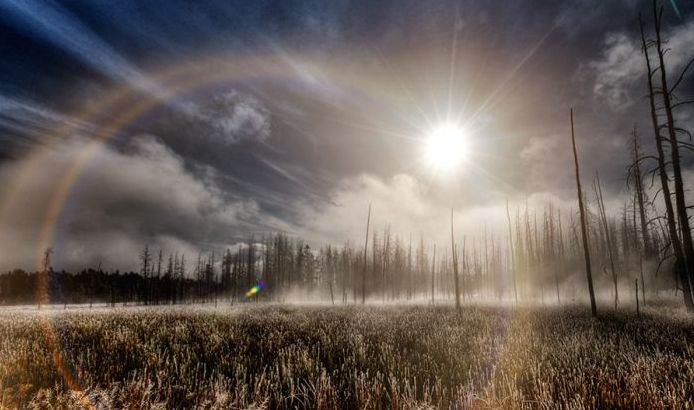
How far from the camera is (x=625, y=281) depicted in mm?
42156

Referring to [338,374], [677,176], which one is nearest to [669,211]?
[677,176]

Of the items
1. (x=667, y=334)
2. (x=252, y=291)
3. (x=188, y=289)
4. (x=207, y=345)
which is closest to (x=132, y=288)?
(x=188, y=289)

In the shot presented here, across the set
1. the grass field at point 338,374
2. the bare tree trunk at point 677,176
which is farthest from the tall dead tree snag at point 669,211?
the grass field at point 338,374

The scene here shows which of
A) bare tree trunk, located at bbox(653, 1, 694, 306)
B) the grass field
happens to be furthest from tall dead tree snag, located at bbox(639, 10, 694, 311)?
the grass field

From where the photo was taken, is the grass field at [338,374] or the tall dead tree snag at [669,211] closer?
the grass field at [338,374]

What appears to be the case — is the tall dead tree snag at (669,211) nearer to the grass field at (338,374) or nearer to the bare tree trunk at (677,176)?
the bare tree trunk at (677,176)

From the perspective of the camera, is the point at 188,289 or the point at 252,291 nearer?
the point at 252,291

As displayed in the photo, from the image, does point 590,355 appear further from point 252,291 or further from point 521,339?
point 252,291

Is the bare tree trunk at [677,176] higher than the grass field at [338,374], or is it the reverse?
the bare tree trunk at [677,176]

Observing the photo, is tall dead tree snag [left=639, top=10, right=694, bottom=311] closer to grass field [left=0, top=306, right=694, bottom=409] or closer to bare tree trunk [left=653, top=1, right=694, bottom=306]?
bare tree trunk [left=653, top=1, right=694, bottom=306]

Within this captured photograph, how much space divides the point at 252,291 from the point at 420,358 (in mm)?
74739

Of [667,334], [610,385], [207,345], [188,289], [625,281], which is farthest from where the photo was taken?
[188,289]

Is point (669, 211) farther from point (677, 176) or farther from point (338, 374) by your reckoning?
point (338, 374)

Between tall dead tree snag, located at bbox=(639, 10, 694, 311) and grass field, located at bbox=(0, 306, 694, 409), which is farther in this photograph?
tall dead tree snag, located at bbox=(639, 10, 694, 311)
